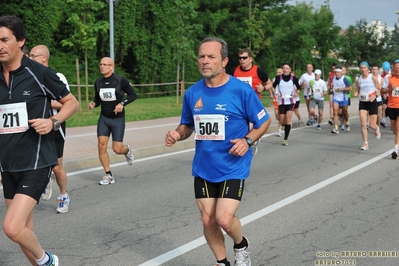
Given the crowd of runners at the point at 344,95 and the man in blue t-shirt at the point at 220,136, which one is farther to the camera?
the crowd of runners at the point at 344,95

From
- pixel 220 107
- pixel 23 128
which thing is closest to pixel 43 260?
pixel 23 128

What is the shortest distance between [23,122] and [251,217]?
3.54m

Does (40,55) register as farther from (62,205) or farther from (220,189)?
(220,189)

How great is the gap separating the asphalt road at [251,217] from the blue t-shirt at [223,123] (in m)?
1.12

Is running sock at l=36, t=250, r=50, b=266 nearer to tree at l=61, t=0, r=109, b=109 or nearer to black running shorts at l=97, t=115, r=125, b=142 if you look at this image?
black running shorts at l=97, t=115, r=125, b=142

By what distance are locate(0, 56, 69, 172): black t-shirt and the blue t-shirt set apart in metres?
1.22

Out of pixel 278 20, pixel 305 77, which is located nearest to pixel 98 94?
pixel 305 77

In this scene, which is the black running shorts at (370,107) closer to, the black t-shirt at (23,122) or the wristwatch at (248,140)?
the wristwatch at (248,140)

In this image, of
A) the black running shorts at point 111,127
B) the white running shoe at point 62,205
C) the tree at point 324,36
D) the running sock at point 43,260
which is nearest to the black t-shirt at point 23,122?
the running sock at point 43,260

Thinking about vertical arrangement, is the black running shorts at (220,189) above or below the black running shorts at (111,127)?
above

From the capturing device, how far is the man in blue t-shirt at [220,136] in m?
4.59

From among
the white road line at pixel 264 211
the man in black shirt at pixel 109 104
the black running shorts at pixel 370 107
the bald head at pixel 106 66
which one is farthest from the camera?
the black running shorts at pixel 370 107

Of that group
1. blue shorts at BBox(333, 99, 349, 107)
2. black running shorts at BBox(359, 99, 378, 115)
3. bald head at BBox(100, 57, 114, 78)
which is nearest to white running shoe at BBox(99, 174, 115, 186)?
bald head at BBox(100, 57, 114, 78)

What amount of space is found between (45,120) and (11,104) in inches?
12.1
